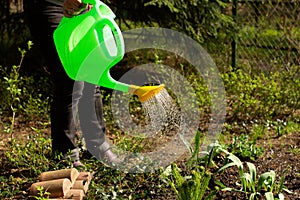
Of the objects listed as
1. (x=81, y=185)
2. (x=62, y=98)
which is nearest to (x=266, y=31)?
(x=62, y=98)

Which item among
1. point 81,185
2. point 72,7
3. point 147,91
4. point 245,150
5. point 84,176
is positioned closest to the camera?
point 147,91

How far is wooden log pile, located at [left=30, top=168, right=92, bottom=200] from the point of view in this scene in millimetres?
2979

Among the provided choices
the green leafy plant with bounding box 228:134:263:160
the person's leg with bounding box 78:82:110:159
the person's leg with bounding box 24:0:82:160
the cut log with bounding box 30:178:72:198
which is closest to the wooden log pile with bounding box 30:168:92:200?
the cut log with bounding box 30:178:72:198

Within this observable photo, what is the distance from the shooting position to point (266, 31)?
6402 mm

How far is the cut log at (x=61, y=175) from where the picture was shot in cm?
310

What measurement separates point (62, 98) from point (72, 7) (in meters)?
0.67

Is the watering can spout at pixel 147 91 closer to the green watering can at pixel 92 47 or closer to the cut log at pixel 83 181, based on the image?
the green watering can at pixel 92 47

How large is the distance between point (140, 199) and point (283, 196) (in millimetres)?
766

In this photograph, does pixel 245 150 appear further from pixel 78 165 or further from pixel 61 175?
pixel 61 175

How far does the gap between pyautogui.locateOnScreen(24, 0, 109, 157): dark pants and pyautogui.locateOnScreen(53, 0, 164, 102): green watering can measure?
337mm

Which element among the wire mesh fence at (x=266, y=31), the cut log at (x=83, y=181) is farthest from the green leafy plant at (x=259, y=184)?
the wire mesh fence at (x=266, y=31)

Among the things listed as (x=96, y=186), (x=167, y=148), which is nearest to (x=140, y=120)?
(x=167, y=148)

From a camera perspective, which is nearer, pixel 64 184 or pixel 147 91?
pixel 147 91

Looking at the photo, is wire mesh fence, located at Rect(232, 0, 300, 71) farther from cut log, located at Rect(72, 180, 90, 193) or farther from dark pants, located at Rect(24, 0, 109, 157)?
cut log, located at Rect(72, 180, 90, 193)
